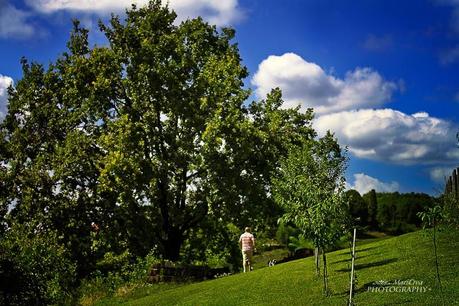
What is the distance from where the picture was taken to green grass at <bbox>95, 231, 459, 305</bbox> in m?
18.2

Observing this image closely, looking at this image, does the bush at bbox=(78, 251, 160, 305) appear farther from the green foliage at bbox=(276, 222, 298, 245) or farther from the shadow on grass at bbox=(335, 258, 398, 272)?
the green foliage at bbox=(276, 222, 298, 245)

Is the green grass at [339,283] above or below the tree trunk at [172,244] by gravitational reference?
below

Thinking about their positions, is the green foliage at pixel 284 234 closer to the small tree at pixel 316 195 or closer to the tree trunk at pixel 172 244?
the tree trunk at pixel 172 244

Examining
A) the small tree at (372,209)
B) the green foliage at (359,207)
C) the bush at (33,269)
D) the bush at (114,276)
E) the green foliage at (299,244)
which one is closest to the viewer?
the bush at (33,269)

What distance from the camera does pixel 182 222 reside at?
3978 cm

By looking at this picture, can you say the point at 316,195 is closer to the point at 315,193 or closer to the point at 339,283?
the point at 315,193

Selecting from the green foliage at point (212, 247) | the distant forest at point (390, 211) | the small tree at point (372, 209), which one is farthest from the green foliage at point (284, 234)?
the green foliage at point (212, 247)

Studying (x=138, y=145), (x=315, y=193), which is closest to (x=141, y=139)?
(x=138, y=145)

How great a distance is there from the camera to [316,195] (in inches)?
846

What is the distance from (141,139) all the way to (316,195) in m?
17.8

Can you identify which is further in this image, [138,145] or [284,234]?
[284,234]

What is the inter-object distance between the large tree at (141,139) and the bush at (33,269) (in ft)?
8.09

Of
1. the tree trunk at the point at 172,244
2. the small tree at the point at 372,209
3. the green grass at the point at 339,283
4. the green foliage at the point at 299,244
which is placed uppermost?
the small tree at the point at 372,209

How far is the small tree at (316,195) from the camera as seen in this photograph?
20.4 m
